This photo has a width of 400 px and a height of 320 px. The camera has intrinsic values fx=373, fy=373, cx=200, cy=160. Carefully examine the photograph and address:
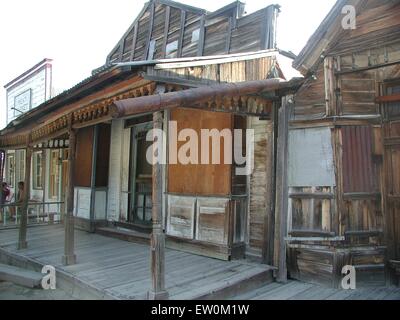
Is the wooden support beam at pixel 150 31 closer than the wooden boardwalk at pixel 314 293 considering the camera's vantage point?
No

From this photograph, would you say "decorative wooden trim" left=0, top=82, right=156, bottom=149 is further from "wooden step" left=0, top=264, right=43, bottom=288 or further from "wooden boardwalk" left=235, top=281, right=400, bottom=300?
"wooden boardwalk" left=235, top=281, right=400, bottom=300

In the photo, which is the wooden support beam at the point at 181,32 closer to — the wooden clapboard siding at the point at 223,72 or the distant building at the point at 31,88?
the wooden clapboard siding at the point at 223,72

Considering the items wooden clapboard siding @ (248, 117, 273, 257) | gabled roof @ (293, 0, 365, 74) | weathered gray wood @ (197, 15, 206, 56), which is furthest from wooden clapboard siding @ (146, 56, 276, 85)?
weathered gray wood @ (197, 15, 206, 56)

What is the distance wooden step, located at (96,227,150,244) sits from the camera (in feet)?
26.2

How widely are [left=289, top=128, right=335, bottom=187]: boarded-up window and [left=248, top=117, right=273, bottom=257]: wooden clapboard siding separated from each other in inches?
14.8

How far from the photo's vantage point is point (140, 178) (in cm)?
894

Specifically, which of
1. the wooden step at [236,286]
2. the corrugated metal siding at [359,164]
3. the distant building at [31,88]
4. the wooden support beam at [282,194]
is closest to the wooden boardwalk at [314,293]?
the wooden step at [236,286]

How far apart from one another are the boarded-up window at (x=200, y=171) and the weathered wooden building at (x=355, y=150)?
146 cm

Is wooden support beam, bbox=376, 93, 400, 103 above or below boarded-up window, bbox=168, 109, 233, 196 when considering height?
above

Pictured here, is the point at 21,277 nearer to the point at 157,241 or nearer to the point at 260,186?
the point at 157,241

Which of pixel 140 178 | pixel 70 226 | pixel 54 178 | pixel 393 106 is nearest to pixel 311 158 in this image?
pixel 393 106

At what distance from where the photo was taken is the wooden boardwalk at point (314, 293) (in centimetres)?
498
